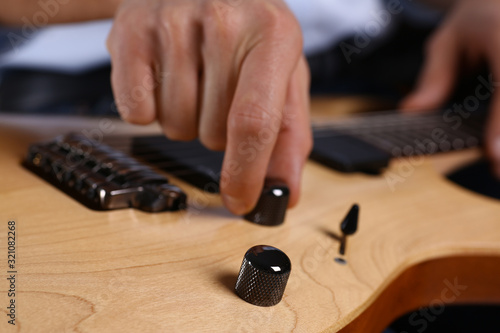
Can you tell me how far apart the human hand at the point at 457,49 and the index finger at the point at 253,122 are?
34.8 inches

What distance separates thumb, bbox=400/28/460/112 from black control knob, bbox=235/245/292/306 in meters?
1.04

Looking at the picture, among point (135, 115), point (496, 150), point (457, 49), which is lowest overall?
point (496, 150)

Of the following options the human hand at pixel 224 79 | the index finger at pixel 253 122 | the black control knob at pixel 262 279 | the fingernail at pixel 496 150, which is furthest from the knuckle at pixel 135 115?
the fingernail at pixel 496 150

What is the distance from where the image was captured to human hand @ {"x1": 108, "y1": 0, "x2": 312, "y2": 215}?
0.54 meters

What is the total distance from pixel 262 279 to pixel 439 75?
1.18 meters

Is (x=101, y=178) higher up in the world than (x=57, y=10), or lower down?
lower down

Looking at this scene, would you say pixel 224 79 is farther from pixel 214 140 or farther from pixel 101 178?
pixel 101 178

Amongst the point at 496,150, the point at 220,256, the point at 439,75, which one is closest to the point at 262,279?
the point at 220,256

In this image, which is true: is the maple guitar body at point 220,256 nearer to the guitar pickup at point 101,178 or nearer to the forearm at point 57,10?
the guitar pickup at point 101,178

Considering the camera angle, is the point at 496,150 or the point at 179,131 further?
the point at 496,150

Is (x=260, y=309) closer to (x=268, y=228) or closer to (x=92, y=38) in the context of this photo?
(x=268, y=228)

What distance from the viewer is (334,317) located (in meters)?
0.43

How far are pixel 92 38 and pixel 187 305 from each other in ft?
2.85

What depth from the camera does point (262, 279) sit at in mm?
400
